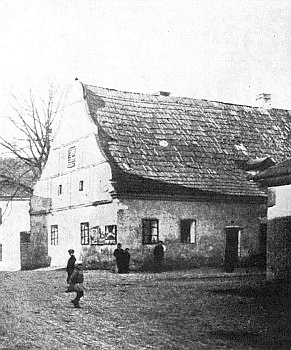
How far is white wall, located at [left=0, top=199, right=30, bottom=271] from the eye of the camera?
98.3ft

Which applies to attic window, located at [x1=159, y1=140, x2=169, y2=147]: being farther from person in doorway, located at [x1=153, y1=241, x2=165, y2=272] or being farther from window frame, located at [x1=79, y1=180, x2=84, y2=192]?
person in doorway, located at [x1=153, y1=241, x2=165, y2=272]

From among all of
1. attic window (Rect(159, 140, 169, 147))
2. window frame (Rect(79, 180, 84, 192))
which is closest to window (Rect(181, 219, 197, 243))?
attic window (Rect(159, 140, 169, 147))

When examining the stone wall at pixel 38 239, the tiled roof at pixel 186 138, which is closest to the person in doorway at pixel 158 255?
the tiled roof at pixel 186 138

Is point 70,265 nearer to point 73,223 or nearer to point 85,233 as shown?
point 85,233

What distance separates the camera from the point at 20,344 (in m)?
6.28

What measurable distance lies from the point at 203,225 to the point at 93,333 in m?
10.7

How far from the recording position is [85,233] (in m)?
17.6

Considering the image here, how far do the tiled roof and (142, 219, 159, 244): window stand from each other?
3.95ft

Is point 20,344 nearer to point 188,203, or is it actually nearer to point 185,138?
point 188,203

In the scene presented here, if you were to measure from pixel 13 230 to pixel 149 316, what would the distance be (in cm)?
2339

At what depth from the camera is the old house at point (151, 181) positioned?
1659cm

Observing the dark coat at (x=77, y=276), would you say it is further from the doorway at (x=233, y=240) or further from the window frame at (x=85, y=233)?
the doorway at (x=233, y=240)

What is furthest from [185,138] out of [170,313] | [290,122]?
[170,313]

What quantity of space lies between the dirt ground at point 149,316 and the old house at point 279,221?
41cm
